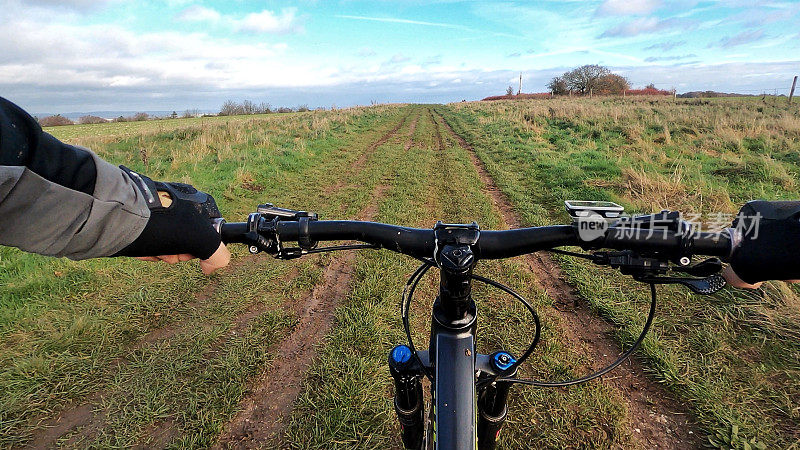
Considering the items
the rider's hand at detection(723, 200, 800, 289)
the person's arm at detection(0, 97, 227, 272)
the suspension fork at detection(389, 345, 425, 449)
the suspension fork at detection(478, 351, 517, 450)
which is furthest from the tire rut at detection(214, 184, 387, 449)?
the rider's hand at detection(723, 200, 800, 289)

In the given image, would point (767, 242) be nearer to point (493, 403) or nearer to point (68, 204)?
point (493, 403)

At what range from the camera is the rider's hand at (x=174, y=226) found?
1.18m

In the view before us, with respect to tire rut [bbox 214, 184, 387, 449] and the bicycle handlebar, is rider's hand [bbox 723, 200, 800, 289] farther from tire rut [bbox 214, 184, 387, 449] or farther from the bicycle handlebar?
tire rut [bbox 214, 184, 387, 449]

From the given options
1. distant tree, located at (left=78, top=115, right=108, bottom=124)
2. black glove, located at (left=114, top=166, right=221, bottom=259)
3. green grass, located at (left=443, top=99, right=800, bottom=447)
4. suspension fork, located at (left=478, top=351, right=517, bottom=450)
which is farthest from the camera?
→ distant tree, located at (left=78, top=115, right=108, bottom=124)

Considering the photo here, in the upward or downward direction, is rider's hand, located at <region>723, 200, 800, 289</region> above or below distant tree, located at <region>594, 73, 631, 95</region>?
below

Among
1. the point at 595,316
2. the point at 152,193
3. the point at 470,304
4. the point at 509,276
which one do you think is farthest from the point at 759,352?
the point at 152,193

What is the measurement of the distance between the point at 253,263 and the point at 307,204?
270 centimetres

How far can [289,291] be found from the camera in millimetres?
4402

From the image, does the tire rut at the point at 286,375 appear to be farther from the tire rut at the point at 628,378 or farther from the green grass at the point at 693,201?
the green grass at the point at 693,201

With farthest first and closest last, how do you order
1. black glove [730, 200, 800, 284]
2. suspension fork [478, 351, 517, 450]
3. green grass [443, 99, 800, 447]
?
green grass [443, 99, 800, 447], suspension fork [478, 351, 517, 450], black glove [730, 200, 800, 284]

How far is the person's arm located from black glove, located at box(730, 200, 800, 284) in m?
1.85

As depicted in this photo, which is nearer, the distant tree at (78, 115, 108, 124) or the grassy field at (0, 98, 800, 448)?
the grassy field at (0, 98, 800, 448)

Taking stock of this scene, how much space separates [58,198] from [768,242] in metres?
2.03

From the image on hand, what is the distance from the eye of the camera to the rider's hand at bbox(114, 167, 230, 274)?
46.4 inches
